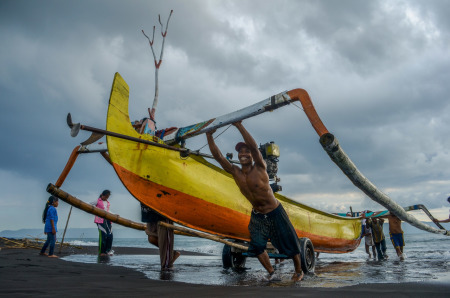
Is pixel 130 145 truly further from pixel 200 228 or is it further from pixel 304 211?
pixel 304 211

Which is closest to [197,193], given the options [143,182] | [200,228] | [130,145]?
[200,228]

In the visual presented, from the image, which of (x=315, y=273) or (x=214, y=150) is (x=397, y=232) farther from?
(x=214, y=150)

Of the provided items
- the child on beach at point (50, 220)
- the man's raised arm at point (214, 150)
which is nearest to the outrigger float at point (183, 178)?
the man's raised arm at point (214, 150)

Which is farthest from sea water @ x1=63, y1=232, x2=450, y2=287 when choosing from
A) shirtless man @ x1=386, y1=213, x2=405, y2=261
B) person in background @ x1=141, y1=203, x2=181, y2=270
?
shirtless man @ x1=386, y1=213, x2=405, y2=261

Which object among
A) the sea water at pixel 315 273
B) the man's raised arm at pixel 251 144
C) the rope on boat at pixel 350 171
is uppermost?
the man's raised arm at pixel 251 144

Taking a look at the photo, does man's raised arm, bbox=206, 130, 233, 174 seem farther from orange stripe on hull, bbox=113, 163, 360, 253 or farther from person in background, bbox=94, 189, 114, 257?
person in background, bbox=94, 189, 114, 257

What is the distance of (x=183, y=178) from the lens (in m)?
5.44

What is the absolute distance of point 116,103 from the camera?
5129mm

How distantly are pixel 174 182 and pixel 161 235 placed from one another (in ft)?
2.97

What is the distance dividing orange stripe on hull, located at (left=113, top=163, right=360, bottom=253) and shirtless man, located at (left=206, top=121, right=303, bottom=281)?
1488 millimetres

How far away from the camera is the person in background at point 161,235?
15.9 feet

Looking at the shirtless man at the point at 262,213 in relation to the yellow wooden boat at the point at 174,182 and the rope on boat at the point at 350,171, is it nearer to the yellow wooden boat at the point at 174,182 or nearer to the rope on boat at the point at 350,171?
the rope on boat at the point at 350,171

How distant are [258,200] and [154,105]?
295cm

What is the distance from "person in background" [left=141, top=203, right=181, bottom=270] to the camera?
4844 millimetres
